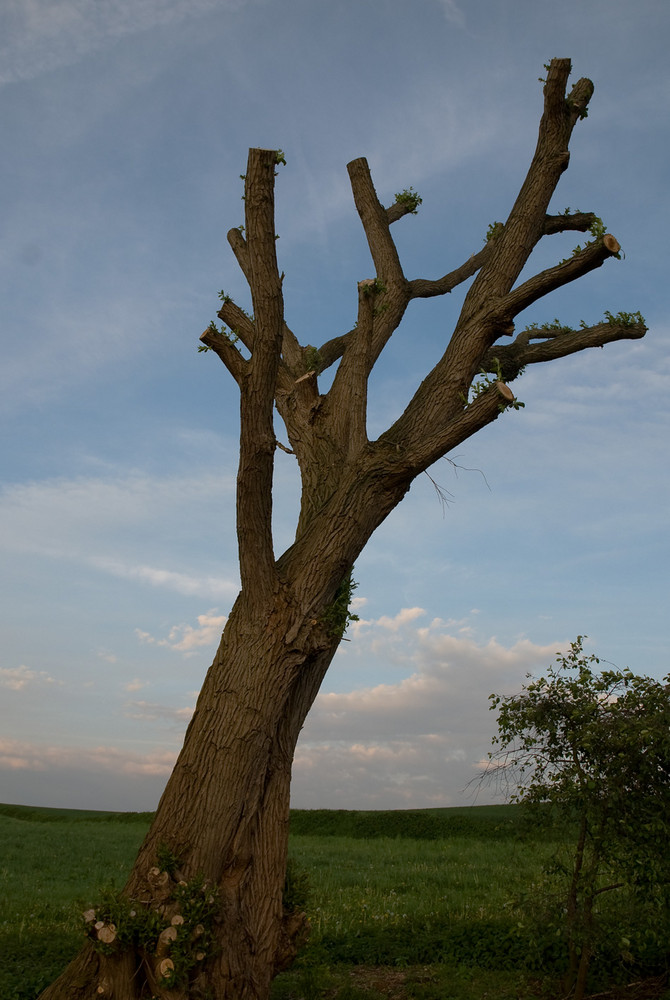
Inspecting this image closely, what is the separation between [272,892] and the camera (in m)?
7.04

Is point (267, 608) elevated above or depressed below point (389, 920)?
above

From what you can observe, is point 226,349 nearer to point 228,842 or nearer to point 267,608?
point 267,608

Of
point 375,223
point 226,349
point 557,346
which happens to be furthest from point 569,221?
point 226,349

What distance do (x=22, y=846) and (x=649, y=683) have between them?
18.2m

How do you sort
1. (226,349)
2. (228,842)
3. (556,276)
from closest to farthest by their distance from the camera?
(228,842), (226,349), (556,276)

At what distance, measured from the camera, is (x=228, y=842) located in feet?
22.1

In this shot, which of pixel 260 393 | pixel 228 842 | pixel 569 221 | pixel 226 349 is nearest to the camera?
pixel 228 842

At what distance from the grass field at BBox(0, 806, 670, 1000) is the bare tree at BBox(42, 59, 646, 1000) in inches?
33.9

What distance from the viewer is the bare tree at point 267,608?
6453 mm

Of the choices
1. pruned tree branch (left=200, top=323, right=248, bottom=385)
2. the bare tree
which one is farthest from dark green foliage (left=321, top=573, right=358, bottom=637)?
pruned tree branch (left=200, top=323, right=248, bottom=385)

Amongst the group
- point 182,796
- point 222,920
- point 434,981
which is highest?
point 182,796

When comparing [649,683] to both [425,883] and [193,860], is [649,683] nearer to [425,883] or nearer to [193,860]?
[193,860]

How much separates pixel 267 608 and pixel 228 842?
2088 mm

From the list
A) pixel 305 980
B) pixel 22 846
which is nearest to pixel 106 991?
pixel 305 980
